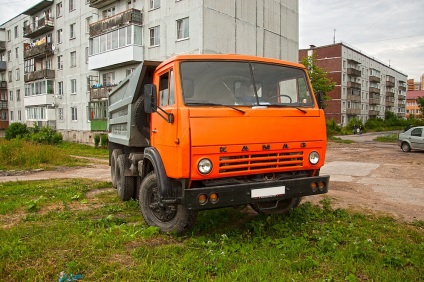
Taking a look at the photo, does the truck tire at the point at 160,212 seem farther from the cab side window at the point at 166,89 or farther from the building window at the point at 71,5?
the building window at the point at 71,5

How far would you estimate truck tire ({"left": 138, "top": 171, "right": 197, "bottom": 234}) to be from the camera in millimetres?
4844

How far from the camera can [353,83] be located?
60.8 meters

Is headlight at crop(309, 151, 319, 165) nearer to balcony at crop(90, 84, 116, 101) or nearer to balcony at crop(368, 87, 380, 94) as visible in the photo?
balcony at crop(90, 84, 116, 101)

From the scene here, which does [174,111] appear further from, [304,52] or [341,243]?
[304,52]

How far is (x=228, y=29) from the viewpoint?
24.1 meters

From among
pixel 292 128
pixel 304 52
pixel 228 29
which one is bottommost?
pixel 292 128

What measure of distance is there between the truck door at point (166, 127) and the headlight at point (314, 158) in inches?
74.8

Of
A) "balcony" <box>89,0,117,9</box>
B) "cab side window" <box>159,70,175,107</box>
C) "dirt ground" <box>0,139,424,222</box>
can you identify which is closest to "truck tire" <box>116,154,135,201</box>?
"cab side window" <box>159,70,175,107</box>

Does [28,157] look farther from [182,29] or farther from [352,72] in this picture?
[352,72]

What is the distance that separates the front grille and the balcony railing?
80.3 feet

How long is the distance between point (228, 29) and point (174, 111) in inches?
823

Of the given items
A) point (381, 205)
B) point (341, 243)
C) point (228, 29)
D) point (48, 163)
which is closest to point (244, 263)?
point (341, 243)

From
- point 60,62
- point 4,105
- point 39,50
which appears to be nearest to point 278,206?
point 60,62

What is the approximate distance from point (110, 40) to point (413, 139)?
2203 cm
